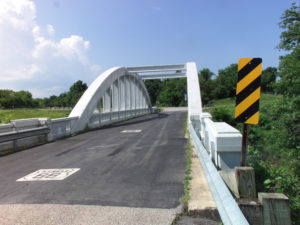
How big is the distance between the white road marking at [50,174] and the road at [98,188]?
8 centimetres

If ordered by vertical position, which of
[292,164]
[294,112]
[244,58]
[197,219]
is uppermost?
[244,58]

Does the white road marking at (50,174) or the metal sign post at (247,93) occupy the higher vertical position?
the metal sign post at (247,93)

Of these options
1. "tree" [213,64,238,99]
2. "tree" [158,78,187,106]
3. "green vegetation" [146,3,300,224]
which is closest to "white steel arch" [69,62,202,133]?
"green vegetation" [146,3,300,224]

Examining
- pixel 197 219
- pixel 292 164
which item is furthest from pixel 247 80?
pixel 292 164

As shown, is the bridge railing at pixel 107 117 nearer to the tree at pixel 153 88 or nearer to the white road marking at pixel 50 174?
the white road marking at pixel 50 174

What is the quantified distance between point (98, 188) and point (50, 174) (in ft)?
5.23

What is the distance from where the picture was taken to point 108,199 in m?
3.79

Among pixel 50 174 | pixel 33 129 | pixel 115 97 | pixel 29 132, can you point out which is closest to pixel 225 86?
pixel 115 97

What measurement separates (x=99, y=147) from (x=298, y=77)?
10446 millimetres

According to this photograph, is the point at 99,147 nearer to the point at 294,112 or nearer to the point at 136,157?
the point at 136,157

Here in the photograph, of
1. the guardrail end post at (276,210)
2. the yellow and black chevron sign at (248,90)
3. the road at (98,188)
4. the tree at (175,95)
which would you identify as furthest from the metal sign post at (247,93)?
the tree at (175,95)

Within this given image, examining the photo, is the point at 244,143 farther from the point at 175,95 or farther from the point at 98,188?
the point at 175,95

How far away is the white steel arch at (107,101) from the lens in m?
14.2

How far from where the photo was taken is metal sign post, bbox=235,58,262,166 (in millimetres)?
3115
